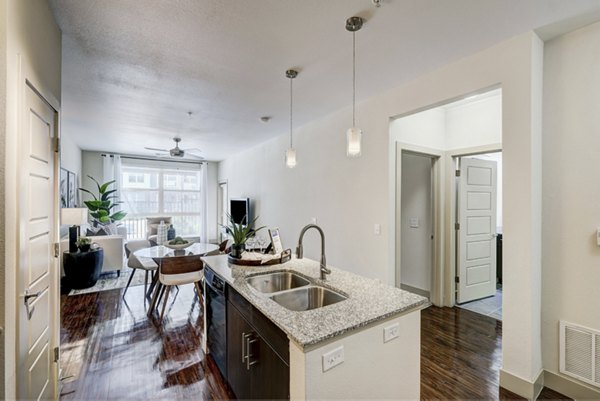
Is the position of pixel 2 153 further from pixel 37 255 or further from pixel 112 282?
pixel 112 282

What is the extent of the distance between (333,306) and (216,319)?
1273 mm

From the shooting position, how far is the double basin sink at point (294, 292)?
1.78 m

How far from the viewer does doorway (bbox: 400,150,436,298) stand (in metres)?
3.97

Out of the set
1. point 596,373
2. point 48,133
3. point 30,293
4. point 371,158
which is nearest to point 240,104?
point 371,158

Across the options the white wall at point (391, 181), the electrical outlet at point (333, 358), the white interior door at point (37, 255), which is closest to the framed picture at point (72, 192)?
the white wall at point (391, 181)

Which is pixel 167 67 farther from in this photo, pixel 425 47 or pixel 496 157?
pixel 496 157

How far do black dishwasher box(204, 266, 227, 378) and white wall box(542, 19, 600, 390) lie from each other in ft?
8.07

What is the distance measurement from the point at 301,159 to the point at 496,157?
3.29 m

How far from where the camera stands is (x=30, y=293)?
1.51 meters

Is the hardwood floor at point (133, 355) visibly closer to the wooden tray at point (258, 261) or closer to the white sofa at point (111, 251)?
the wooden tray at point (258, 261)

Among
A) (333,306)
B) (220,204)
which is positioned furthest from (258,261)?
(220,204)

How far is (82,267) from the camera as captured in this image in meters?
4.25

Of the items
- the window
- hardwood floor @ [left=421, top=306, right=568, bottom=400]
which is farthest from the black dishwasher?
the window

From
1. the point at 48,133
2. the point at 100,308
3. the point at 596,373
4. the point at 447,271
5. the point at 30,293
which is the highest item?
the point at 48,133
